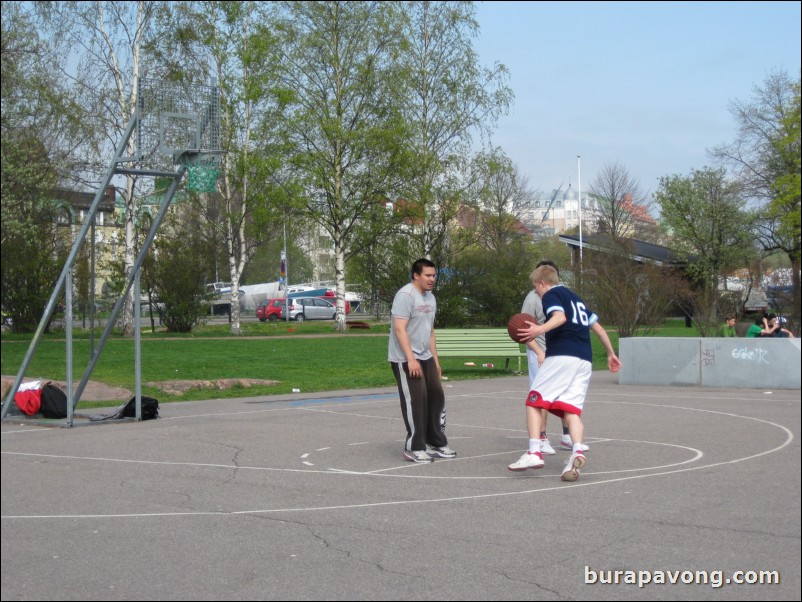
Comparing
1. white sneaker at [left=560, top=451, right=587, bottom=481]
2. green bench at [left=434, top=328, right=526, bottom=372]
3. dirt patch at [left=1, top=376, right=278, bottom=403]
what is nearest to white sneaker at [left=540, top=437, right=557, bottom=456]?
white sneaker at [left=560, top=451, right=587, bottom=481]

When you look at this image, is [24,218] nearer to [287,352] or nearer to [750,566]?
[287,352]

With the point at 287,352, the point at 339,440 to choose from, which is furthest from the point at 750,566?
the point at 287,352

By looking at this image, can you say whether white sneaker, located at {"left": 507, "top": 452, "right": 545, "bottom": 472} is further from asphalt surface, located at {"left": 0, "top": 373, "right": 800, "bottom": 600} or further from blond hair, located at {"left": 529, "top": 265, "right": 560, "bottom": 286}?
blond hair, located at {"left": 529, "top": 265, "right": 560, "bottom": 286}

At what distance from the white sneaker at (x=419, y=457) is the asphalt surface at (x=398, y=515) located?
121 mm

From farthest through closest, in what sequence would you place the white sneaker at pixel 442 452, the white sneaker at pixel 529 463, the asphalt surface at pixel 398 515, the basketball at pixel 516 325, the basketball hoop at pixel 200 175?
1. the basketball hoop at pixel 200 175
2. the white sneaker at pixel 442 452
3. the white sneaker at pixel 529 463
4. the basketball at pixel 516 325
5. the asphalt surface at pixel 398 515

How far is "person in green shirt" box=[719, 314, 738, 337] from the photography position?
3734 mm

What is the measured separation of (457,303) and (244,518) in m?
31.8

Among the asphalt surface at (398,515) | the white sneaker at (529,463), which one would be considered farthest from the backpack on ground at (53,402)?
the white sneaker at (529,463)

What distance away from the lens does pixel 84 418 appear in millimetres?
12711

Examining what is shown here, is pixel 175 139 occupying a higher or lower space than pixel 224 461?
higher

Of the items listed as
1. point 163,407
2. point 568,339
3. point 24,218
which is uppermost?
point 24,218

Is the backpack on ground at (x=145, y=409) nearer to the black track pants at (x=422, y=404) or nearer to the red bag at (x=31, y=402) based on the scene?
the red bag at (x=31, y=402)

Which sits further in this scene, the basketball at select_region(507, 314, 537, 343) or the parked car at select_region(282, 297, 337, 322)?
the parked car at select_region(282, 297, 337, 322)

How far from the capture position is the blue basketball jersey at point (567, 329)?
24.9 feet
